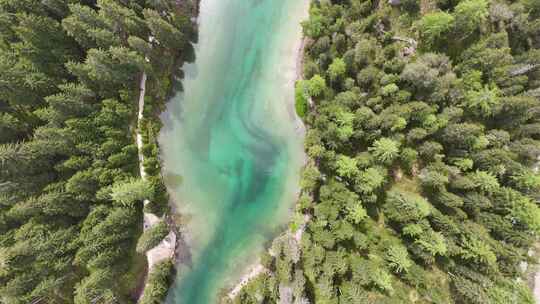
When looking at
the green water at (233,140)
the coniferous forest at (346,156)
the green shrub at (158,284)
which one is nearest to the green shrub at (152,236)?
the coniferous forest at (346,156)

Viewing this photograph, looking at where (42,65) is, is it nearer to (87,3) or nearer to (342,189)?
(87,3)

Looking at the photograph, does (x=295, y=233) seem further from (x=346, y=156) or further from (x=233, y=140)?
(x=233, y=140)

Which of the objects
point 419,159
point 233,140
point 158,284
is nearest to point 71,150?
point 233,140

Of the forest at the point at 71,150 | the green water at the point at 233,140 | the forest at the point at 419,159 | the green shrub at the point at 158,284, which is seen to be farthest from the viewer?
the green water at the point at 233,140

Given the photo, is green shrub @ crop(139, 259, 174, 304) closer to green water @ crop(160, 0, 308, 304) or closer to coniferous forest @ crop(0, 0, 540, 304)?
coniferous forest @ crop(0, 0, 540, 304)

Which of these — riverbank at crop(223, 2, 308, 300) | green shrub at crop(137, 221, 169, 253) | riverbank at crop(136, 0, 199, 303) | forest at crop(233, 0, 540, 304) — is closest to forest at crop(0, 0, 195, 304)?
green shrub at crop(137, 221, 169, 253)

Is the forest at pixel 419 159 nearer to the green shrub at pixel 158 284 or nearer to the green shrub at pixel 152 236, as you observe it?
the green shrub at pixel 158 284
